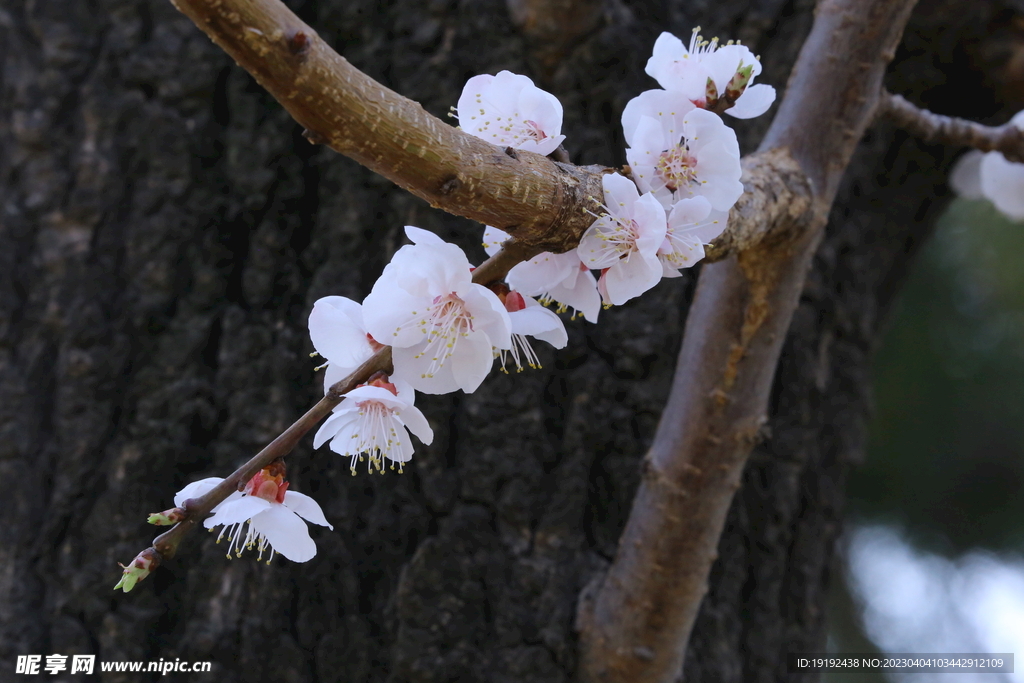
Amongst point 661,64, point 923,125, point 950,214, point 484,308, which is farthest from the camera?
point 950,214

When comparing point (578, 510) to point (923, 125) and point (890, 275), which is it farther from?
point (890, 275)

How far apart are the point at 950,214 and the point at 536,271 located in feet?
5.56

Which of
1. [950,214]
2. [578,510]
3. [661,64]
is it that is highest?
[950,214]

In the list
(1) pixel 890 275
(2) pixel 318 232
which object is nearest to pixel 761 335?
(2) pixel 318 232

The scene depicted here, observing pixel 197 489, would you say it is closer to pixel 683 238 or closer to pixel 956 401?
pixel 683 238

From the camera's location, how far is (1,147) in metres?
0.73

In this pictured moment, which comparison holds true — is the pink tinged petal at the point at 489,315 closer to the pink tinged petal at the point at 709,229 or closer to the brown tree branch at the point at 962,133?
the pink tinged petal at the point at 709,229

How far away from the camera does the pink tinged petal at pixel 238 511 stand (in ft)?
1.27

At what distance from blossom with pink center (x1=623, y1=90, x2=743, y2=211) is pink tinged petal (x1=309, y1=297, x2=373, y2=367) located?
19cm

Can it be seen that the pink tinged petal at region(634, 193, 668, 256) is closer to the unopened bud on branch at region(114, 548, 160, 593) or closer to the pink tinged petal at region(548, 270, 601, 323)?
the pink tinged petal at region(548, 270, 601, 323)

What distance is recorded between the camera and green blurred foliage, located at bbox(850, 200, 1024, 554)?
58.5 inches

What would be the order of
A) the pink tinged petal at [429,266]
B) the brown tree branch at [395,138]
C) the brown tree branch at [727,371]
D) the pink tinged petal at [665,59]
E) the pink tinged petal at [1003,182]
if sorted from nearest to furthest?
1. the brown tree branch at [395,138]
2. the pink tinged petal at [429,266]
3. the pink tinged petal at [665,59]
4. the brown tree branch at [727,371]
5. the pink tinged petal at [1003,182]

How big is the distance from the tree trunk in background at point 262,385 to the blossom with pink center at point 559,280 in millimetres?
301

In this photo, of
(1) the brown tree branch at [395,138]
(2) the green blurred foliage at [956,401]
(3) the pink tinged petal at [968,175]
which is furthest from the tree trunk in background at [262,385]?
(2) the green blurred foliage at [956,401]
